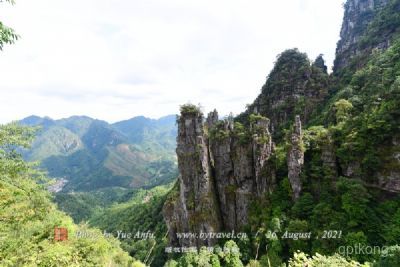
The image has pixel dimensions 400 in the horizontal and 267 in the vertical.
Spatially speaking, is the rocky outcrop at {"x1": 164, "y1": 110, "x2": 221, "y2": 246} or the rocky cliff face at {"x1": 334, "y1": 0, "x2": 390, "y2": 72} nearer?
the rocky outcrop at {"x1": 164, "y1": 110, "x2": 221, "y2": 246}

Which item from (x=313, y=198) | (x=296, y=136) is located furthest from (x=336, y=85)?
(x=313, y=198)

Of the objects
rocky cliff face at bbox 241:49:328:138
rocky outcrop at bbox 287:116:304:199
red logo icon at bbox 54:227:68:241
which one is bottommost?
red logo icon at bbox 54:227:68:241

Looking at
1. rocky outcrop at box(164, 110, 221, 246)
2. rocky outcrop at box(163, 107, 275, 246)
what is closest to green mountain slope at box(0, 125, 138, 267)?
rocky outcrop at box(164, 110, 221, 246)

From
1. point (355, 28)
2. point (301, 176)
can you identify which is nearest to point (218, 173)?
point (301, 176)

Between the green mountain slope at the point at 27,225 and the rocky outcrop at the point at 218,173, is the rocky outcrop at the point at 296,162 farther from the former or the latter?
the green mountain slope at the point at 27,225

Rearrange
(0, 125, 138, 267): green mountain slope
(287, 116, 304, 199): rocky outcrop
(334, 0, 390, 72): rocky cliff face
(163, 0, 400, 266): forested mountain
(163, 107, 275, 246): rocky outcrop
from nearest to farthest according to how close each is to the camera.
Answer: (0, 125, 138, 267): green mountain slope < (163, 0, 400, 266): forested mountain < (287, 116, 304, 199): rocky outcrop < (163, 107, 275, 246): rocky outcrop < (334, 0, 390, 72): rocky cliff face

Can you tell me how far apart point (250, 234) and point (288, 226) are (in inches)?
357

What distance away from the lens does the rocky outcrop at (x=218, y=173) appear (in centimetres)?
4388

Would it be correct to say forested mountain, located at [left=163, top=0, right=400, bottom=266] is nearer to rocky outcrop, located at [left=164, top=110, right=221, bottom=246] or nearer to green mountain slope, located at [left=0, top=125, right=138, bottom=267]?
rocky outcrop, located at [left=164, top=110, right=221, bottom=246]

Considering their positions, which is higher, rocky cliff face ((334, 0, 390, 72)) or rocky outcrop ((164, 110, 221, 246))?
rocky cliff face ((334, 0, 390, 72))

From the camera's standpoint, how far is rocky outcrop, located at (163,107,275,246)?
43.9 m

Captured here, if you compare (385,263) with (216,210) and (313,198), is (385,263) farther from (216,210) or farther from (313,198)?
(216,210)

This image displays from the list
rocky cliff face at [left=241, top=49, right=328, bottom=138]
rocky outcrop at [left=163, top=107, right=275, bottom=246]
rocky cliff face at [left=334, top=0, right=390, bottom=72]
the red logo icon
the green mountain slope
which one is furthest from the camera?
rocky cliff face at [left=334, top=0, right=390, bottom=72]

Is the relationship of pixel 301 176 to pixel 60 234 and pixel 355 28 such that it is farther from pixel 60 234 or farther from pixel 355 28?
pixel 355 28
